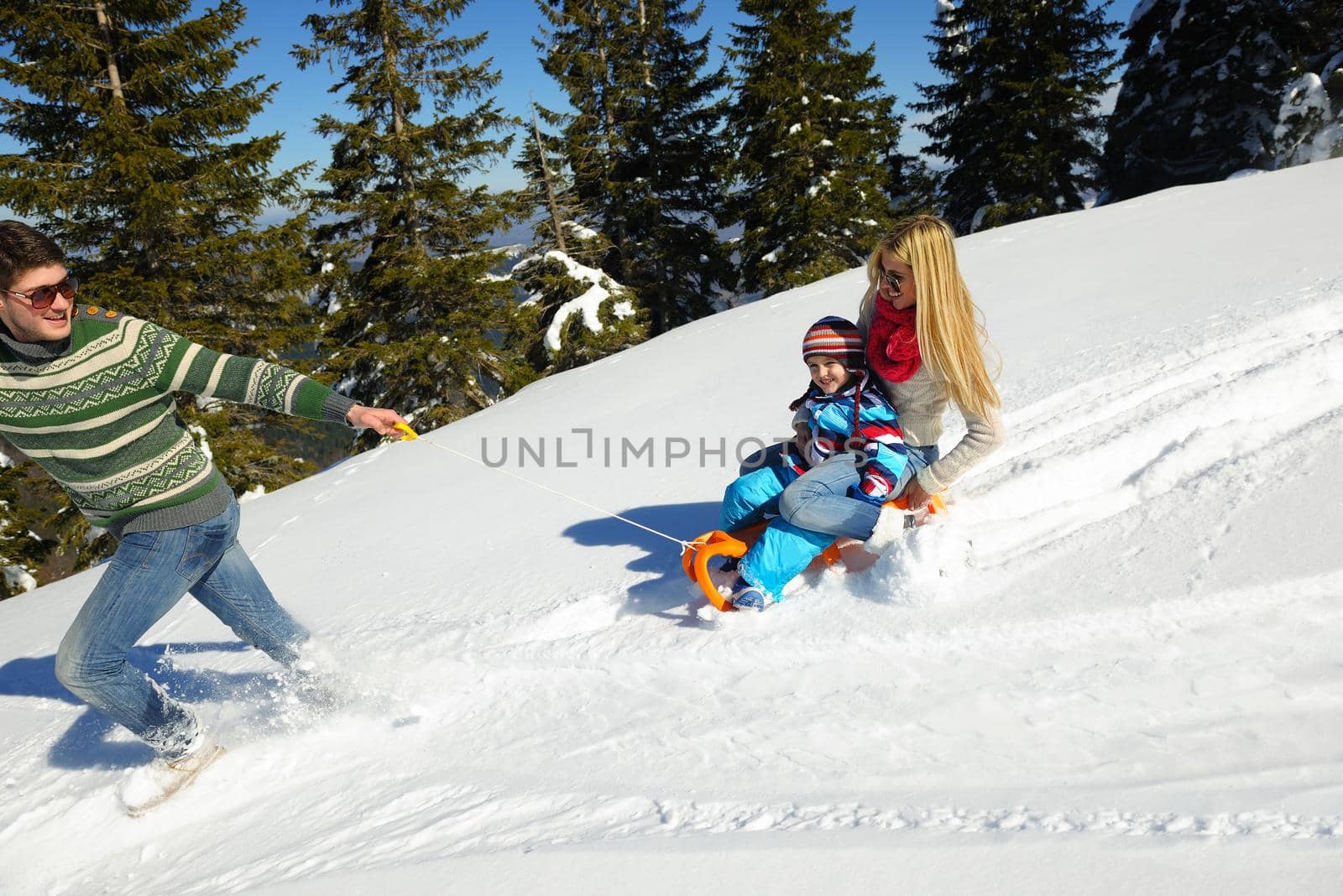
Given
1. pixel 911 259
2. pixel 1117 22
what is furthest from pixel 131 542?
pixel 1117 22

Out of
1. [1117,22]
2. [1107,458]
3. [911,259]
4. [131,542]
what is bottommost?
[1107,458]

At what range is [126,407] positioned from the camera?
7.41 ft

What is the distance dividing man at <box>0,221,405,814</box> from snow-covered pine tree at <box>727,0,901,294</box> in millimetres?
17048

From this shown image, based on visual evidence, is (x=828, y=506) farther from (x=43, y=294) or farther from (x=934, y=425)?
(x=43, y=294)

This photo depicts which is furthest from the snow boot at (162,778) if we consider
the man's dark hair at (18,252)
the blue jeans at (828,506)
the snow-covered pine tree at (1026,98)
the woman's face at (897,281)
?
the snow-covered pine tree at (1026,98)

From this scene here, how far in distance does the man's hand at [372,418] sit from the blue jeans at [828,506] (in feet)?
4.84

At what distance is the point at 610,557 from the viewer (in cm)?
355

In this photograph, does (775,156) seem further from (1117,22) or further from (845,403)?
(845,403)

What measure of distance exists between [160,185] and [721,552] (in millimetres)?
11678

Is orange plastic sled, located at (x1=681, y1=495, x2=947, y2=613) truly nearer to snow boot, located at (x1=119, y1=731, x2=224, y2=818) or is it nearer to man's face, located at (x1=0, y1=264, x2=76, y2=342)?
snow boot, located at (x1=119, y1=731, x2=224, y2=818)

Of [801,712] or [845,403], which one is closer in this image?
[801,712]

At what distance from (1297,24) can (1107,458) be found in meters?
22.5

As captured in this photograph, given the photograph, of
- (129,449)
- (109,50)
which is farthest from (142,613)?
(109,50)

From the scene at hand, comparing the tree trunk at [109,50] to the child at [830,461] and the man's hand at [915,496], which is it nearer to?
the child at [830,461]
